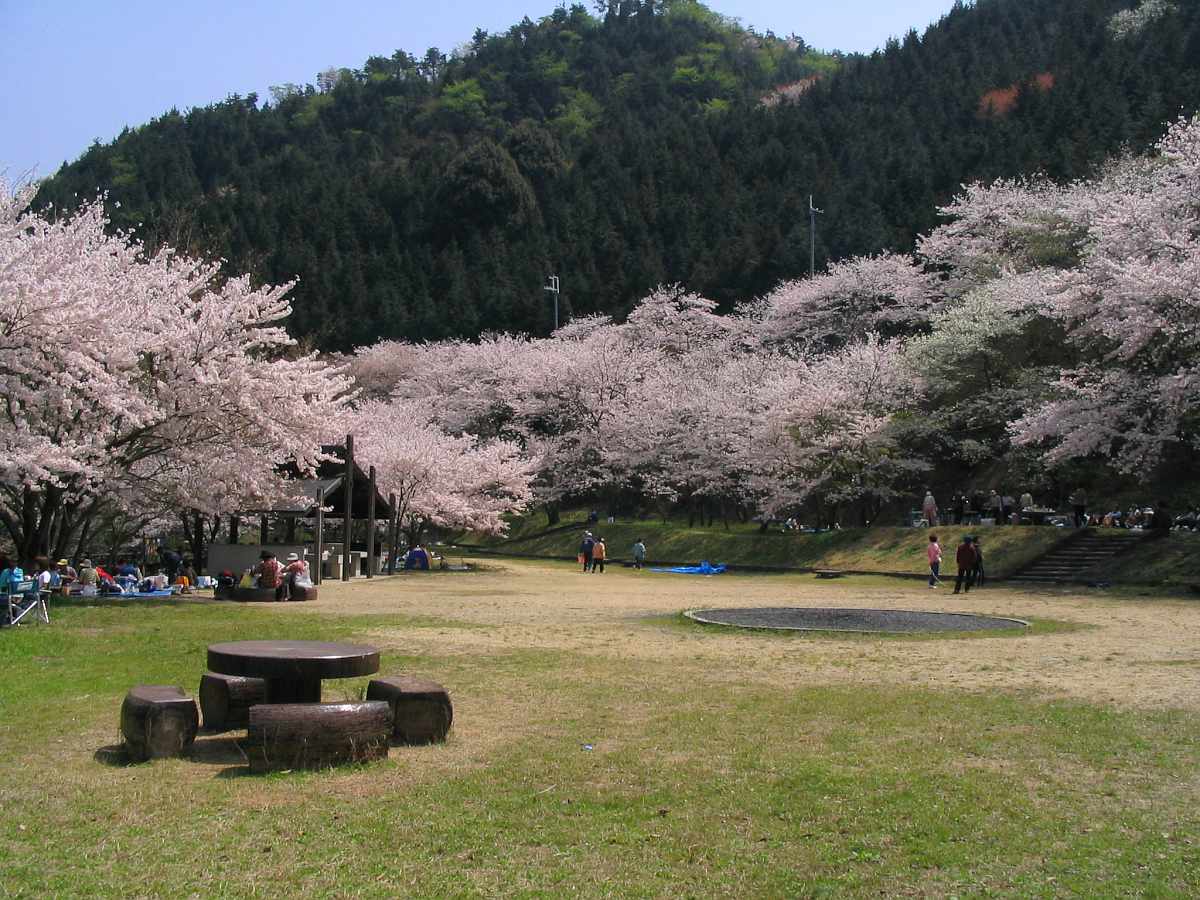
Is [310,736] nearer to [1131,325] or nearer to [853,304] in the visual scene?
[1131,325]

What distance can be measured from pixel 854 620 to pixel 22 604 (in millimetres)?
12057

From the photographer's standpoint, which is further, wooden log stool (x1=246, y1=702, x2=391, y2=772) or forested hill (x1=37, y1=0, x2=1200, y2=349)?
forested hill (x1=37, y1=0, x2=1200, y2=349)

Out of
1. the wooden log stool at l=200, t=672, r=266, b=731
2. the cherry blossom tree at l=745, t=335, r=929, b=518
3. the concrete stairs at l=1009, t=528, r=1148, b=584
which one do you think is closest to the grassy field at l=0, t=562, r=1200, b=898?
the wooden log stool at l=200, t=672, r=266, b=731

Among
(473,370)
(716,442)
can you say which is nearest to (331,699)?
(716,442)

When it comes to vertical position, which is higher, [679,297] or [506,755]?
[679,297]

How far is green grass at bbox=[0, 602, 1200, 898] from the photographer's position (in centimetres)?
534

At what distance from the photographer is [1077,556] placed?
2855 centimetres

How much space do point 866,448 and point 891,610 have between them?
1920 centimetres

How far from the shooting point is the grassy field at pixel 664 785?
5.38 metres

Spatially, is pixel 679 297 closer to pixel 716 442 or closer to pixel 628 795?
pixel 716 442

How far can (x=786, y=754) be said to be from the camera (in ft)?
25.1

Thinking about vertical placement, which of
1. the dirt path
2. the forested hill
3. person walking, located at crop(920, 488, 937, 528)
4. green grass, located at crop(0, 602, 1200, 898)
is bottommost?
green grass, located at crop(0, 602, 1200, 898)

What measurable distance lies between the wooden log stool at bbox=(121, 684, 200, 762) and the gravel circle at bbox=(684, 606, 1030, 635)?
30.7 ft

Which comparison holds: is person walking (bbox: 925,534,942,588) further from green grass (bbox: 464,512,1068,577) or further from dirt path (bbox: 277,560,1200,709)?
green grass (bbox: 464,512,1068,577)
